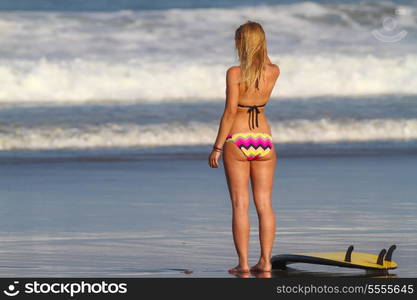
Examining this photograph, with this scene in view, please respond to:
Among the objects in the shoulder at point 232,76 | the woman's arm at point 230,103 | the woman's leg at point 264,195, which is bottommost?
the woman's leg at point 264,195

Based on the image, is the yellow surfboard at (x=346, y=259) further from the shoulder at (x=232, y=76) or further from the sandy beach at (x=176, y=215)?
the shoulder at (x=232, y=76)

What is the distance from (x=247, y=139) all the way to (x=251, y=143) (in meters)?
0.04

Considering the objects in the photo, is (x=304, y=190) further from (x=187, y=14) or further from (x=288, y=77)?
(x=187, y=14)

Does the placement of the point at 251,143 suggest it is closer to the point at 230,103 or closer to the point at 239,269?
the point at 230,103

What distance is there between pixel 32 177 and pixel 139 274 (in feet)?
20.7

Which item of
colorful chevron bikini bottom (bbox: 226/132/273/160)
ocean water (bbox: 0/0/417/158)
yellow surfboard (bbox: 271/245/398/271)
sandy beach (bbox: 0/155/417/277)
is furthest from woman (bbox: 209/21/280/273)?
ocean water (bbox: 0/0/417/158)

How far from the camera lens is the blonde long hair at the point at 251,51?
732 cm

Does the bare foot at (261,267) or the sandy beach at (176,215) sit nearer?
the bare foot at (261,267)

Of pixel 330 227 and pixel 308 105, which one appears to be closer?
pixel 330 227

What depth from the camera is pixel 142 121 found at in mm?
20016

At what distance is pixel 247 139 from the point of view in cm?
750

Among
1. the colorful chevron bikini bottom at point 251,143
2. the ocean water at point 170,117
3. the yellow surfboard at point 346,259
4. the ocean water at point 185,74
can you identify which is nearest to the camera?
the yellow surfboard at point 346,259

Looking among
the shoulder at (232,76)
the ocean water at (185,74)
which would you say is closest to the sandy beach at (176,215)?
the shoulder at (232,76)

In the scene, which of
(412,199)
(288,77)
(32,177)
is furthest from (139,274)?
(288,77)
